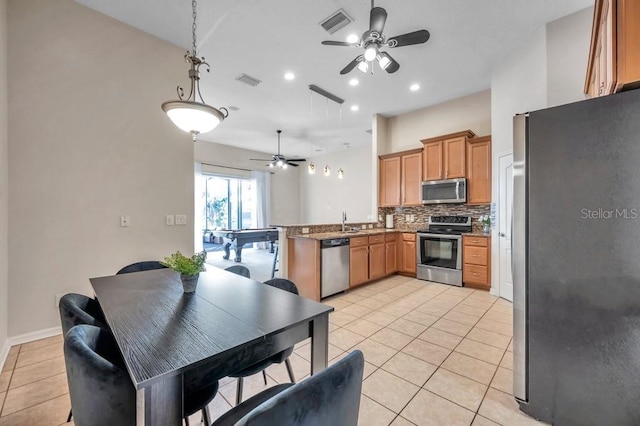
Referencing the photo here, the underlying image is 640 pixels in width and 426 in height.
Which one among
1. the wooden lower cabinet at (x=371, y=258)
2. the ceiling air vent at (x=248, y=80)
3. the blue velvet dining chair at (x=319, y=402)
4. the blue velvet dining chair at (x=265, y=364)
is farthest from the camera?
the wooden lower cabinet at (x=371, y=258)

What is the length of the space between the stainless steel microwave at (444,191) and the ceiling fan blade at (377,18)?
10.2ft

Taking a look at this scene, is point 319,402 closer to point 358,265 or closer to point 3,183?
point 3,183

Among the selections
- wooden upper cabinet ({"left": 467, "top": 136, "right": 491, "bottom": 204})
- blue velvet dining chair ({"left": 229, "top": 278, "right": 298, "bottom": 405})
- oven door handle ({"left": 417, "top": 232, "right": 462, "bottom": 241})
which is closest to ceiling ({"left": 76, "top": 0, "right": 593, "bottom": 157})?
wooden upper cabinet ({"left": 467, "top": 136, "right": 491, "bottom": 204})

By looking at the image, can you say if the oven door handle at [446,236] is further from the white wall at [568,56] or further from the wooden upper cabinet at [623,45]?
the wooden upper cabinet at [623,45]

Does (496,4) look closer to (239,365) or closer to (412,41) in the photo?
(412,41)

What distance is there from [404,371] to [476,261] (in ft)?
9.39

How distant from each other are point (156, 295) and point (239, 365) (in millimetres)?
852

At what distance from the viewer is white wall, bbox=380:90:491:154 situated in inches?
186

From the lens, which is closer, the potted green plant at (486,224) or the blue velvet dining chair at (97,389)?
the blue velvet dining chair at (97,389)

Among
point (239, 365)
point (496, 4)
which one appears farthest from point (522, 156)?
point (496, 4)

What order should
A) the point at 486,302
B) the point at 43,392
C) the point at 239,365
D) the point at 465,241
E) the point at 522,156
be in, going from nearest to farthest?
the point at 239,365 → the point at 522,156 → the point at 43,392 → the point at 486,302 → the point at 465,241

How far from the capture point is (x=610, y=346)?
51.8 inches

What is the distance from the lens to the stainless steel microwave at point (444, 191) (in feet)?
14.8

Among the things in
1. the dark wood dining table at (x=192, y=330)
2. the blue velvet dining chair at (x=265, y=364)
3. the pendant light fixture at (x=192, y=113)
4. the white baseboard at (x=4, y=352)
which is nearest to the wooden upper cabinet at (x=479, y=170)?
the blue velvet dining chair at (x=265, y=364)
